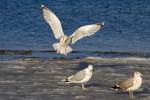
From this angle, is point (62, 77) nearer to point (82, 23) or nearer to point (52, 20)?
point (52, 20)

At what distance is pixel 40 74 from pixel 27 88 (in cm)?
167

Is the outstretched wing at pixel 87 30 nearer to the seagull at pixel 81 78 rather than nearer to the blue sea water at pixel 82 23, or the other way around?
the seagull at pixel 81 78

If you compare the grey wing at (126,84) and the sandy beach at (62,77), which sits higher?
the grey wing at (126,84)

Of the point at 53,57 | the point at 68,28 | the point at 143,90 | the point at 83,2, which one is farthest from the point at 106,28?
the point at 143,90

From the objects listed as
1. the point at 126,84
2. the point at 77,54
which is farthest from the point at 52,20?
the point at 77,54

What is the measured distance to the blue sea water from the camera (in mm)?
20516

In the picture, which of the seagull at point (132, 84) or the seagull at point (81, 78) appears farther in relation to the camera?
the seagull at point (81, 78)

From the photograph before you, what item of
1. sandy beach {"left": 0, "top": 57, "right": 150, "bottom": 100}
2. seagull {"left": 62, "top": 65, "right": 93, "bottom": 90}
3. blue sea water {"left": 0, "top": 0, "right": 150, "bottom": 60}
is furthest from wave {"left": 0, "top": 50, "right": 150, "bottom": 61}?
seagull {"left": 62, "top": 65, "right": 93, "bottom": 90}

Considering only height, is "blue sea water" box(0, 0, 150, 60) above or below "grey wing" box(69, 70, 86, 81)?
below

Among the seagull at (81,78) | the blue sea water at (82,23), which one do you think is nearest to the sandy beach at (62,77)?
the seagull at (81,78)

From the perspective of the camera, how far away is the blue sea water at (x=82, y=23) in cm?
2052

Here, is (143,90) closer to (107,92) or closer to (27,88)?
(107,92)

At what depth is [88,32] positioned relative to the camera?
1475cm

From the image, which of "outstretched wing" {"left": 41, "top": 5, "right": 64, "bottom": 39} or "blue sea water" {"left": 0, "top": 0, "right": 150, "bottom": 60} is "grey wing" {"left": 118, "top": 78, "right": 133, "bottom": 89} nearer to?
"outstretched wing" {"left": 41, "top": 5, "right": 64, "bottom": 39}
